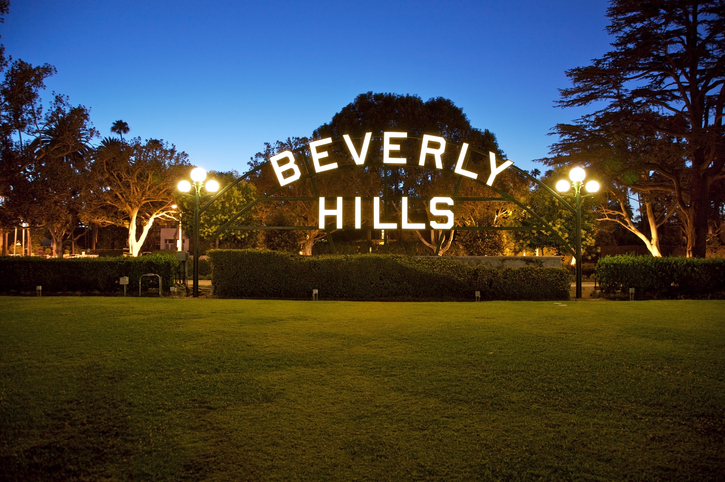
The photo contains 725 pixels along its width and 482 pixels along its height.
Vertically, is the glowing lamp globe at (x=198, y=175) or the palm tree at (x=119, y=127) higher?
the palm tree at (x=119, y=127)

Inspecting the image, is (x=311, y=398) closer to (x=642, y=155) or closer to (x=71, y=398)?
(x=71, y=398)

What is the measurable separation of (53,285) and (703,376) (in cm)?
1693

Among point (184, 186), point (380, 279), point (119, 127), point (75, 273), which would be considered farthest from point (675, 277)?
point (119, 127)

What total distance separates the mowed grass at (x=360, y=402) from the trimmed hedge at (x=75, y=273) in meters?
6.92

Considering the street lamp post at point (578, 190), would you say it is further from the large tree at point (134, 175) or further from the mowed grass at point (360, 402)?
the large tree at point (134, 175)

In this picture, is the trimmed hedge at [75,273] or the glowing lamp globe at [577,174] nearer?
the trimmed hedge at [75,273]

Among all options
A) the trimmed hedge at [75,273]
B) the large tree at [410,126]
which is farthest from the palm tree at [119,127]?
the trimmed hedge at [75,273]

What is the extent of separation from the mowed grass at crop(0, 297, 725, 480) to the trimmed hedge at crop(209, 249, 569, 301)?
229 inches

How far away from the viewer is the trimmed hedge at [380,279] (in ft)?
45.6

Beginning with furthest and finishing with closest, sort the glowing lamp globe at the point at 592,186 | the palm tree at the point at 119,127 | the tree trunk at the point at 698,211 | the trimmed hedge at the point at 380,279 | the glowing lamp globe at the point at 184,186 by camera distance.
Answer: the palm tree at the point at 119,127
the tree trunk at the point at 698,211
the glowing lamp globe at the point at 184,186
the glowing lamp globe at the point at 592,186
the trimmed hedge at the point at 380,279

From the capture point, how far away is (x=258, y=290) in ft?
46.4

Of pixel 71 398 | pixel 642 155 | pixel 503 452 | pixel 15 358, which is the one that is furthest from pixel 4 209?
pixel 642 155

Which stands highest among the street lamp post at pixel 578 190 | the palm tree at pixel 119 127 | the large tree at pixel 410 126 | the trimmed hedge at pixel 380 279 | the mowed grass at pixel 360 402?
the palm tree at pixel 119 127

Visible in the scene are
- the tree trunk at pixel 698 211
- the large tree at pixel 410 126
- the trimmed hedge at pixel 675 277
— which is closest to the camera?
the trimmed hedge at pixel 675 277
